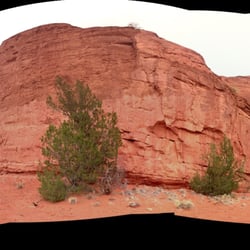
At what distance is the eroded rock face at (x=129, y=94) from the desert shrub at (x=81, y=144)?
1485 millimetres

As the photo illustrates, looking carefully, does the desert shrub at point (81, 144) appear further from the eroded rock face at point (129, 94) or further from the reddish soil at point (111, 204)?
the eroded rock face at point (129, 94)

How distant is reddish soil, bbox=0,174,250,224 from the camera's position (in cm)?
706

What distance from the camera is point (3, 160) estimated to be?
506 inches

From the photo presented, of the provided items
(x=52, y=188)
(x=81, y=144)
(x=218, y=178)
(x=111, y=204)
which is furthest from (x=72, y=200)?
(x=218, y=178)

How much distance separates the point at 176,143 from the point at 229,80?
505 cm

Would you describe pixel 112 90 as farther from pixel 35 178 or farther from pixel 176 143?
pixel 35 178

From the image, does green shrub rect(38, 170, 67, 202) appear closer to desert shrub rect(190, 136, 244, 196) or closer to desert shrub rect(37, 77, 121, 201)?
desert shrub rect(37, 77, 121, 201)

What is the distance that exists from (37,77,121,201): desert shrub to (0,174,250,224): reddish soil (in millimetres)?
543

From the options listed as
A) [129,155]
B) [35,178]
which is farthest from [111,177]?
[35,178]

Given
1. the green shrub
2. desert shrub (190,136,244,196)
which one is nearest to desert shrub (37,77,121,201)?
the green shrub

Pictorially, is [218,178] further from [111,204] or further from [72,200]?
[72,200]

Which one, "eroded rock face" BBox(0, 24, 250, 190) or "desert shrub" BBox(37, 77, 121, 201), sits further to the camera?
"eroded rock face" BBox(0, 24, 250, 190)

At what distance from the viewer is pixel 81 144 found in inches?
376

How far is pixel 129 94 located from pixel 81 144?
3.04 m
